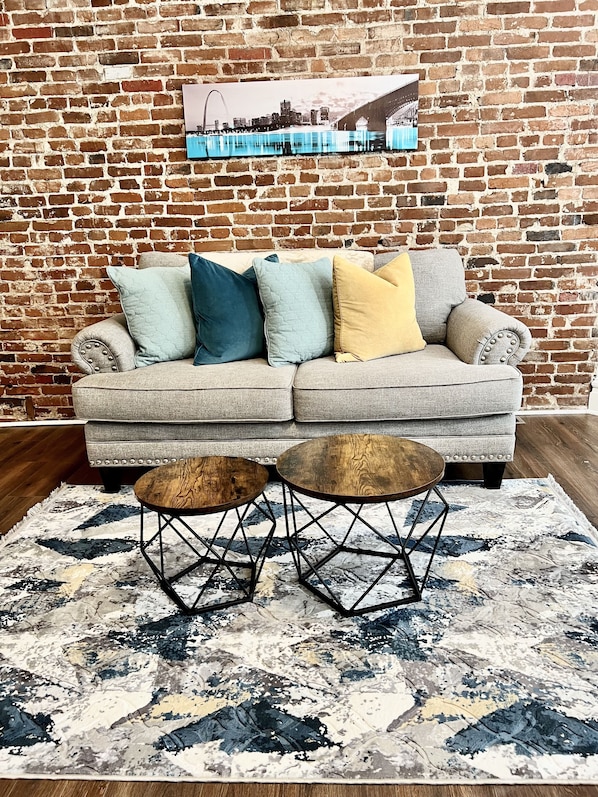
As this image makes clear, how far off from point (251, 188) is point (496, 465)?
211 cm

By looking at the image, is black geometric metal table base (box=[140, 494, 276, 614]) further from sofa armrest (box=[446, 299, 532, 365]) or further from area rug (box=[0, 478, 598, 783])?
sofa armrest (box=[446, 299, 532, 365])

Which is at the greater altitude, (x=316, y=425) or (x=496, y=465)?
(x=316, y=425)

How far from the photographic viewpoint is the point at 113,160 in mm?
3730

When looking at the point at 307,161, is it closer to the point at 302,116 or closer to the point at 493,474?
the point at 302,116

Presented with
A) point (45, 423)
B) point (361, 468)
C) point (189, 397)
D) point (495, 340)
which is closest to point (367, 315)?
point (495, 340)

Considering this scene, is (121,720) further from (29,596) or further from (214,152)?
(214,152)

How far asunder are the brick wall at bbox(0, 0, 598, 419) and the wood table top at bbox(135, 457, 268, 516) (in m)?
2.00

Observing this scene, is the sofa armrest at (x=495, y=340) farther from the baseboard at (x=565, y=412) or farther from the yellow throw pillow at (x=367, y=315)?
the baseboard at (x=565, y=412)

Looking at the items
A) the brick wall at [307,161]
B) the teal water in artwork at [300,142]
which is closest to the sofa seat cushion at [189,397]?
the brick wall at [307,161]

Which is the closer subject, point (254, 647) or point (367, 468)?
point (254, 647)

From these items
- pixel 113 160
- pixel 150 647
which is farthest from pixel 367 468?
pixel 113 160

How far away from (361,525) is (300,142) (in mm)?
2238

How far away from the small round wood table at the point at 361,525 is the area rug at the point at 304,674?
67mm

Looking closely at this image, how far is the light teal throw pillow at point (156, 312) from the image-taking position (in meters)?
3.06
